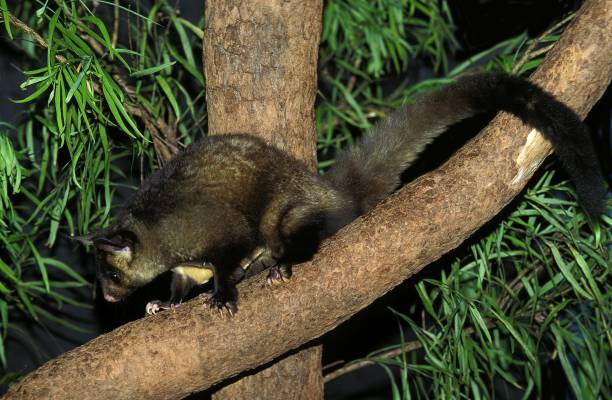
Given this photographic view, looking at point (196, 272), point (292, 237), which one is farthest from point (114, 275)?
point (292, 237)

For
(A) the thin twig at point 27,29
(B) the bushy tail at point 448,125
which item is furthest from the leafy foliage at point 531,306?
(A) the thin twig at point 27,29

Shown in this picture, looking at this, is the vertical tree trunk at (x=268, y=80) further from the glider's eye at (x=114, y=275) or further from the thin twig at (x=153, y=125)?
the glider's eye at (x=114, y=275)

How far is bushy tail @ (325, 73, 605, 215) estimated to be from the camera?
2.72m

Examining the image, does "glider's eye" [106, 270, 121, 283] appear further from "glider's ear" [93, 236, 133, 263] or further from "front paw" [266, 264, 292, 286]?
"front paw" [266, 264, 292, 286]

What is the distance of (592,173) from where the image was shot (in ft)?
8.91

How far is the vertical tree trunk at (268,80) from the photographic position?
3125 mm

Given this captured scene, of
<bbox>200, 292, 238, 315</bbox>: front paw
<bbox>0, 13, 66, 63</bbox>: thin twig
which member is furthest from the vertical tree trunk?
<bbox>0, 13, 66, 63</bbox>: thin twig

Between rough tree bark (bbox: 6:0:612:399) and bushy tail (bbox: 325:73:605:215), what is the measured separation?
0.08 meters

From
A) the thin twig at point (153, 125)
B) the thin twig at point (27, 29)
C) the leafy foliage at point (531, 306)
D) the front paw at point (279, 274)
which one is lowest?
the leafy foliage at point (531, 306)

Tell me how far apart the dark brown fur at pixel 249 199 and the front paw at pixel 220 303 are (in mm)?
139

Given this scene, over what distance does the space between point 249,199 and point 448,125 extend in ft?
2.74

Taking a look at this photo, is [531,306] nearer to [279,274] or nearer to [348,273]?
[348,273]

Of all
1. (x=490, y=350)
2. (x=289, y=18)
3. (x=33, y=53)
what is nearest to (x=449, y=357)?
(x=490, y=350)

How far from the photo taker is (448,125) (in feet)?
10.2
